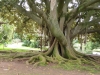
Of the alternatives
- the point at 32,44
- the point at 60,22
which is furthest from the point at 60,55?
the point at 32,44

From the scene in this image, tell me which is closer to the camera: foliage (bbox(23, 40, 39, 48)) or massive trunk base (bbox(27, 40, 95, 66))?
massive trunk base (bbox(27, 40, 95, 66))

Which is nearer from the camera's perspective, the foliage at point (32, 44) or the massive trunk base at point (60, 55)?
the massive trunk base at point (60, 55)

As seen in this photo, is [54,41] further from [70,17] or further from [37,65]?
[37,65]

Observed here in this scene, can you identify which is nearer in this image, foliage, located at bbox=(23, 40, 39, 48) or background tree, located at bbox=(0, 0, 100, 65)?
background tree, located at bbox=(0, 0, 100, 65)

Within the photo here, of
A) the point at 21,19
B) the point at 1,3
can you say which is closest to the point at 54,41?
the point at 1,3

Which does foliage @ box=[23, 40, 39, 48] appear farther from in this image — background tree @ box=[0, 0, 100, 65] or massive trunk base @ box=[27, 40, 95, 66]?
massive trunk base @ box=[27, 40, 95, 66]

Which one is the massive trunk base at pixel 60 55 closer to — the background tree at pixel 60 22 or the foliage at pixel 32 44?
the background tree at pixel 60 22

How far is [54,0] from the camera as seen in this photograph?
8.52m

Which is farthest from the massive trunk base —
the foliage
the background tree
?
the foliage

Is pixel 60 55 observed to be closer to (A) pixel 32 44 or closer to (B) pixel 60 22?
(B) pixel 60 22

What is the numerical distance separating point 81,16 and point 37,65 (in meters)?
5.94

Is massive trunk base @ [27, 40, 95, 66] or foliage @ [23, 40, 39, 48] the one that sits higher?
foliage @ [23, 40, 39, 48]

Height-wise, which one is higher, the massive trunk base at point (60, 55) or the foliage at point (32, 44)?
the foliage at point (32, 44)

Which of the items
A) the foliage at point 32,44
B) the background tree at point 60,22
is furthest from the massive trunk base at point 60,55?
the foliage at point 32,44
